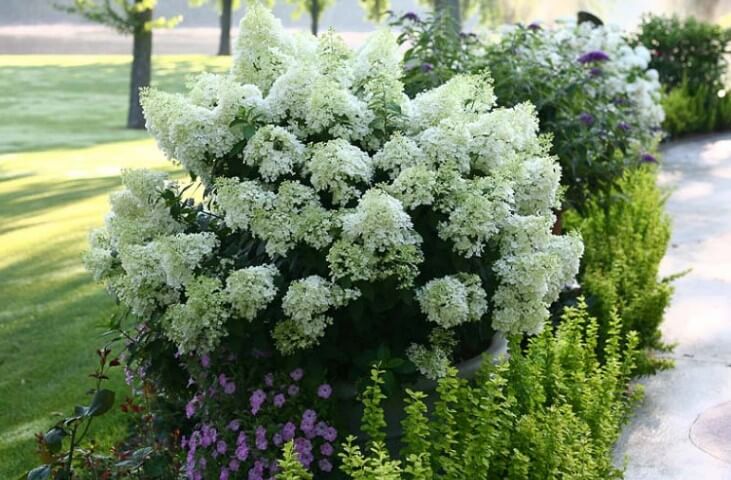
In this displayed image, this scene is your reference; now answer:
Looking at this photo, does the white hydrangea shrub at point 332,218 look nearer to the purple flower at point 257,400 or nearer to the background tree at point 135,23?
the purple flower at point 257,400

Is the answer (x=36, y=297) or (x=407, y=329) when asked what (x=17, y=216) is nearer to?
(x=36, y=297)

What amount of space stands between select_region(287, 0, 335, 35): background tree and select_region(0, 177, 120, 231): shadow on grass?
444 inches

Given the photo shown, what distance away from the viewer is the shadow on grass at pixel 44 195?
8930 millimetres

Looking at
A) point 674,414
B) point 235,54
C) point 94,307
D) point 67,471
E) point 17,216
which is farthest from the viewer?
point 17,216

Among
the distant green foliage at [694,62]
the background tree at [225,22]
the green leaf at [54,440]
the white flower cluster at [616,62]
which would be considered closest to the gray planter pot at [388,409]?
the green leaf at [54,440]

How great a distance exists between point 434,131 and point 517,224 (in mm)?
336

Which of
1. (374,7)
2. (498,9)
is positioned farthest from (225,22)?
(498,9)

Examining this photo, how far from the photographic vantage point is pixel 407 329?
277 centimetres

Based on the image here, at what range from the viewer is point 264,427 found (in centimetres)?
265

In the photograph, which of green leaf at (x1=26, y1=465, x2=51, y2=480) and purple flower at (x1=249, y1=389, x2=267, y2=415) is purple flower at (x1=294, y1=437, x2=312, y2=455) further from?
green leaf at (x1=26, y1=465, x2=51, y2=480)

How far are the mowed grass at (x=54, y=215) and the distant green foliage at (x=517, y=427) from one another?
1.18 m

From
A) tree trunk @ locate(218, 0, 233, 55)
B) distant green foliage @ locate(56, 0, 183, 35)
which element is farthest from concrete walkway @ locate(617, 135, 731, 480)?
tree trunk @ locate(218, 0, 233, 55)

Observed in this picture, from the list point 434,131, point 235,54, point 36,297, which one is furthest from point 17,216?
point 434,131

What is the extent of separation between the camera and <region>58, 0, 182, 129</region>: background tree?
44.0 ft
